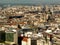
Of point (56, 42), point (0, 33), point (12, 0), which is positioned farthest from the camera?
point (12, 0)

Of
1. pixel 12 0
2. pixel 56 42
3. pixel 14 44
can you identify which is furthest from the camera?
pixel 12 0

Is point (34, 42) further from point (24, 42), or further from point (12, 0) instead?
point (12, 0)

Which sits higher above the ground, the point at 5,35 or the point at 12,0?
the point at 5,35

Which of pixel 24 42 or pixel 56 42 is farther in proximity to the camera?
pixel 56 42

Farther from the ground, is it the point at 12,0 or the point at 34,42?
the point at 34,42

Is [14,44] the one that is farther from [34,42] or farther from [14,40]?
[34,42]

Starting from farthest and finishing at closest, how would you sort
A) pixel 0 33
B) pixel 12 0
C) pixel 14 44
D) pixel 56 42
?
pixel 12 0
pixel 56 42
pixel 0 33
pixel 14 44

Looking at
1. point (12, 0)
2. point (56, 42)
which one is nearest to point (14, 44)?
point (56, 42)

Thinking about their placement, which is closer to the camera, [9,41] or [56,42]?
[9,41]

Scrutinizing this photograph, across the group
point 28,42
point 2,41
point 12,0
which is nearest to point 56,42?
point 28,42
